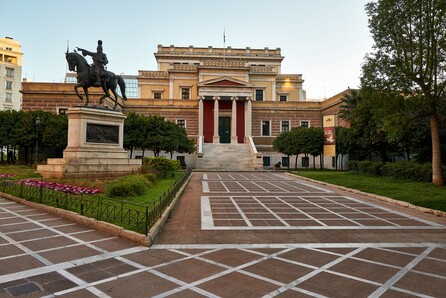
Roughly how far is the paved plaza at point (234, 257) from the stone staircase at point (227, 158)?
85.3ft

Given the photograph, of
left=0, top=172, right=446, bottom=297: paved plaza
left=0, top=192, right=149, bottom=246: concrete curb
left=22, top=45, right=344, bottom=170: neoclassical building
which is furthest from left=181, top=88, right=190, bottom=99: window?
left=0, top=172, right=446, bottom=297: paved plaza

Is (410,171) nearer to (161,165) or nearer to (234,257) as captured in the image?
(161,165)

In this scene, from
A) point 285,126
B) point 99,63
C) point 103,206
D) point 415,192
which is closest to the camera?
point 103,206

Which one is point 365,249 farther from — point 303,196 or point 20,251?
point 303,196

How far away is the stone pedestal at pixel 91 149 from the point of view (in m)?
17.9

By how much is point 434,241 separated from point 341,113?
30.2m

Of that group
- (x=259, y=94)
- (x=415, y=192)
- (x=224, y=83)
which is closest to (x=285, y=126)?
(x=259, y=94)

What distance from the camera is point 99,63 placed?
65.1 feet

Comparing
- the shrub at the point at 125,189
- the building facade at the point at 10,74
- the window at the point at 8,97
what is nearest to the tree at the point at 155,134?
the shrub at the point at 125,189

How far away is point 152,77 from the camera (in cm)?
5197

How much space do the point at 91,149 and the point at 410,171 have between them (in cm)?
2025

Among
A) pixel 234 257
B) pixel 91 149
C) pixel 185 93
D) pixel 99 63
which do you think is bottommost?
pixel 234 257

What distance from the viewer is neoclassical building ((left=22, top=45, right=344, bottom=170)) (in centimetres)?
4034

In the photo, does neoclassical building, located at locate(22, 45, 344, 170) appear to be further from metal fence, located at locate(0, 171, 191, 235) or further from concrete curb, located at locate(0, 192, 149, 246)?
A: concrete curb, located at locate(0, 192, 149, 246)
